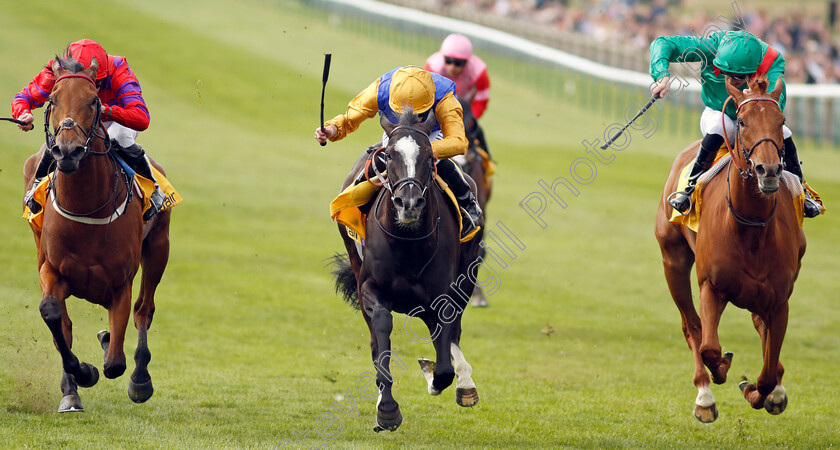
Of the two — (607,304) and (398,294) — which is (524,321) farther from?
(398,294)

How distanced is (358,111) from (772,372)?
3135mm

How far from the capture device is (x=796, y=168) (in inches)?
266

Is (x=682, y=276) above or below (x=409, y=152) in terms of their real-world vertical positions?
below

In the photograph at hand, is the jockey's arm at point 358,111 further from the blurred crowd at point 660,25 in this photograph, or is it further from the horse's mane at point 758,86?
the blurred crowd at point 660,25

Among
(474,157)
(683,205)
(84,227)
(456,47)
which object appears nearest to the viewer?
(84,227)

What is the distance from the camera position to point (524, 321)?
11016mm

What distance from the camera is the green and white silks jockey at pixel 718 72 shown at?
6707mm

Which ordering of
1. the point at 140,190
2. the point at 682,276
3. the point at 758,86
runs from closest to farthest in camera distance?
the point at 758,86 → the point at 140,190 → the point at 682,276

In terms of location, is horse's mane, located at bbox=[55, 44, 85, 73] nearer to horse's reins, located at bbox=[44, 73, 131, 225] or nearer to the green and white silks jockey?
horse's reins, located at bbox=[44, 73, 131, 225]

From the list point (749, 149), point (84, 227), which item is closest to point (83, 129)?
point (84, 227)

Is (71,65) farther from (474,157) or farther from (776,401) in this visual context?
(474,157)

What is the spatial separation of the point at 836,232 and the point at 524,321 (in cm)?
790

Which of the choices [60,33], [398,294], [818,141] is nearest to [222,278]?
[398,294]

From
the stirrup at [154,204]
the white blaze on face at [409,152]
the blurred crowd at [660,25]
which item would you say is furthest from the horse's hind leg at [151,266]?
the blurred crowd at [660,25]
